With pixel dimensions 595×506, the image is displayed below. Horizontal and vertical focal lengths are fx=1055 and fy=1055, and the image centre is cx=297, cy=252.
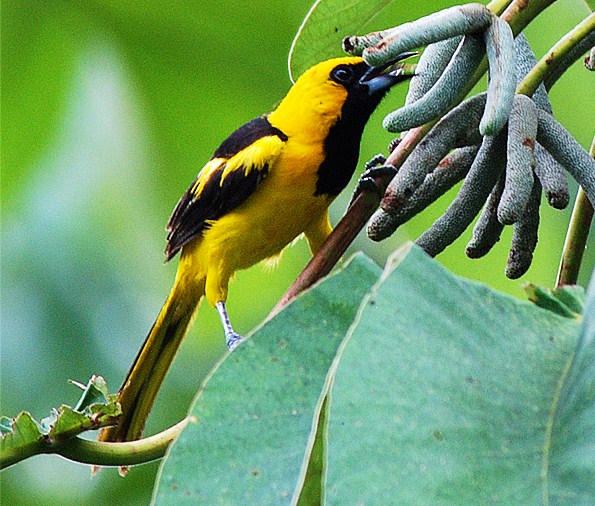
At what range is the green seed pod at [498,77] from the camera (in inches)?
30.5

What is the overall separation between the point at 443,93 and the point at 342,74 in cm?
129

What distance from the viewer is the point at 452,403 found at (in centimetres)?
61

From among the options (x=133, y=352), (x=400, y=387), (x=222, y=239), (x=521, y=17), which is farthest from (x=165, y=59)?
(x=400, y=387)

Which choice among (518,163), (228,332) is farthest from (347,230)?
(228,332)

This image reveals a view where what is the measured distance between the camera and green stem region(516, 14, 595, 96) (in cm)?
94

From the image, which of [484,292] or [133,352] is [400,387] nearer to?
[484,292]

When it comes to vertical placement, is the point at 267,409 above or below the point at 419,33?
below

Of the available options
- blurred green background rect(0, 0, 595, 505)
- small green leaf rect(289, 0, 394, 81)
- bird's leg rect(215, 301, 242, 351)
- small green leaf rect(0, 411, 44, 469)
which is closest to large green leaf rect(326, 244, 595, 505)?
small green leaf rect(0, 411, 44, 469)

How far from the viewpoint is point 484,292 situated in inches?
27.3

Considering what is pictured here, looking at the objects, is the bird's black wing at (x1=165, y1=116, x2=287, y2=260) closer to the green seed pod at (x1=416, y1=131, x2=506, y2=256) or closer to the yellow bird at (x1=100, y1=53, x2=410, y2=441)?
the yellow bird at (x1=100, y1=53, x2=410, y2=441)

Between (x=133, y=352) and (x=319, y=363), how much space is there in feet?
8.09

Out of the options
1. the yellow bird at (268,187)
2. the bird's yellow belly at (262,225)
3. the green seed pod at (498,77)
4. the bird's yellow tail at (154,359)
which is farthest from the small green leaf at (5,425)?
the bird's yellow belly at (262,225)

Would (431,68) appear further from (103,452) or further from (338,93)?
(338,93)

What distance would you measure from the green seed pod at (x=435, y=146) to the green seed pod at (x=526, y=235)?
8 centimetres
